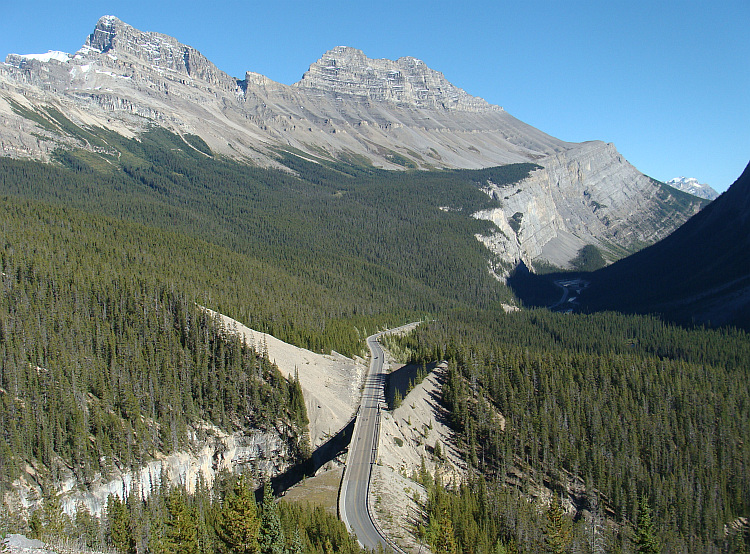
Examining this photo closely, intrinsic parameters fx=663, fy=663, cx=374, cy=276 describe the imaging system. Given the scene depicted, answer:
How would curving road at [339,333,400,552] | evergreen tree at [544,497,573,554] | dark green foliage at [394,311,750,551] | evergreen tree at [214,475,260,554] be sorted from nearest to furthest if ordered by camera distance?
evergreen tree at [214,475,260,554] → curving road at [339,333,400,552] → evergreen tree at [544,497,573,554] → dark green foliage at [394,311,750,551]

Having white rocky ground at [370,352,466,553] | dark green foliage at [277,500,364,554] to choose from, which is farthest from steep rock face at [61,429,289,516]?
dark green foliage at [277,500,364,554]

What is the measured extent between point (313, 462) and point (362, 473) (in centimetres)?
2117

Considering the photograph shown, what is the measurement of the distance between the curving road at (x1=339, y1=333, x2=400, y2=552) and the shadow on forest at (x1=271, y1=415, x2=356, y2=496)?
3245 mm

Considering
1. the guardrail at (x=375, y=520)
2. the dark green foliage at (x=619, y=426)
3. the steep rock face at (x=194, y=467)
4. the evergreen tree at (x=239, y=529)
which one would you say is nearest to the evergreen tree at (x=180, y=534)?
the evergreen tree at (x=239, y=529)

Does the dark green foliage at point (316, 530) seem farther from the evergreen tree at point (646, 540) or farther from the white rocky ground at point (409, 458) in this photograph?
the evergreen tree at point (646, 540)

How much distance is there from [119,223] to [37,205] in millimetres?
20478

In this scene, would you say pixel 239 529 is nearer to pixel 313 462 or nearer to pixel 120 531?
pixel 120 531

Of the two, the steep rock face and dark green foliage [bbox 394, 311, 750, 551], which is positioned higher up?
dark green foliage [bbox 394, 311, 750, 551]

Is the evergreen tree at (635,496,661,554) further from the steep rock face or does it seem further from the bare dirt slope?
the steep rock face

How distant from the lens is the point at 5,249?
124625 millimetres

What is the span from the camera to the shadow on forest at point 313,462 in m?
93.0

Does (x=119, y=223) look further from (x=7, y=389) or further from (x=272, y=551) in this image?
(x=272, y=551)

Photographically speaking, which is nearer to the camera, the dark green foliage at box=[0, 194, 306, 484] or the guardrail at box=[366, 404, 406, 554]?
the guardrail at box=[366, 404, 406, 554]

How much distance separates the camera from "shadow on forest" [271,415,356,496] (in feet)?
305
